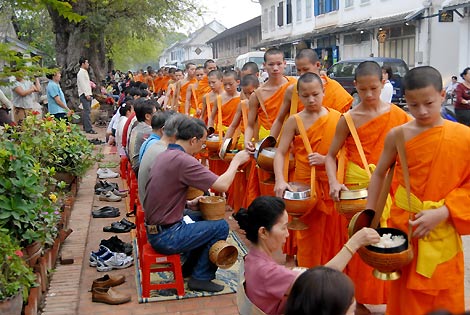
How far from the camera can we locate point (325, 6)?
99.2 feet

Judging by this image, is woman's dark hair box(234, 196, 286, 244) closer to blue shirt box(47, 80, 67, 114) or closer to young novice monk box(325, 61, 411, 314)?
young novice monk box(325, 61, 411, 314)

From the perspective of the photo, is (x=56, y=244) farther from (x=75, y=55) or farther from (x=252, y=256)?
(x=75, y=55)

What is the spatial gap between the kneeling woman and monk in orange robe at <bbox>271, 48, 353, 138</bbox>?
7.26ft

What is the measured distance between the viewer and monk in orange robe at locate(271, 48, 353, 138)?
16.9 feet

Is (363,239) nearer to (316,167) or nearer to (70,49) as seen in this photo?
(316,167)

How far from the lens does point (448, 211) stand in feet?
10.1

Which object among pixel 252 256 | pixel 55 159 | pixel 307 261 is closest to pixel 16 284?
pixel 252 256

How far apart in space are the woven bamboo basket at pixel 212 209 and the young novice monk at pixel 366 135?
3.36 ft

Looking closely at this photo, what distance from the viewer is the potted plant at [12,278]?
363 centimetres

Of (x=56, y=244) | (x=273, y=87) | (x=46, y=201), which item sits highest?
(x=273, y=87)

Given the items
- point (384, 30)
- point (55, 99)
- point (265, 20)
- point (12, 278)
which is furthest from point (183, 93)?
point (265, 20)

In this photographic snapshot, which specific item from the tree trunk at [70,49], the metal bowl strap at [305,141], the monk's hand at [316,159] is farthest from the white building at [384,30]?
the monk's hand at [316,159]

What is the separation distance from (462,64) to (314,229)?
16.5 meters

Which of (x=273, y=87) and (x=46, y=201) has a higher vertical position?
(x=273, y=87)
